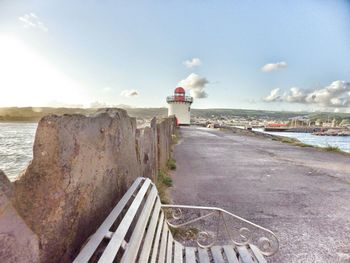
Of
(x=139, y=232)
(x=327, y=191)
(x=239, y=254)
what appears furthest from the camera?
(x=327, y=191)

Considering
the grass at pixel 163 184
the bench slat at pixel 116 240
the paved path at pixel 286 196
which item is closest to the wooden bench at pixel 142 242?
the bench slat at pixel 116 240

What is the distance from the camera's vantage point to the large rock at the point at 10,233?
1.30m

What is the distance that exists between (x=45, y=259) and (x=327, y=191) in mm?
7191

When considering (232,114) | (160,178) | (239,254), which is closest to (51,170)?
(239,254)

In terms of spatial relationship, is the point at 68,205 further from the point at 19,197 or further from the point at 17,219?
the point at 17,219

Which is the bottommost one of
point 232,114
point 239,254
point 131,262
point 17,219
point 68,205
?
point 232,114

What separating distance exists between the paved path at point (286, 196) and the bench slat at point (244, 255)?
2.31 ft

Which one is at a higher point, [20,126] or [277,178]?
[20,126]

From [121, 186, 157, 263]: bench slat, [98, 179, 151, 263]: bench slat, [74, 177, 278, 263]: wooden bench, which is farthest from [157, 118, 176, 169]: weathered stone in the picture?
[98, 179, 151, 263]: bench slat

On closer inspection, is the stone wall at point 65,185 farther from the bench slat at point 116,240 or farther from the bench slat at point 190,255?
the bench slat at point 190,255

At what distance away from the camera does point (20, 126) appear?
4199 millimetres

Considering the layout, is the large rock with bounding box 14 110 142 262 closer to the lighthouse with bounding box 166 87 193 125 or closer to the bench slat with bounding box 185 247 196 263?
the bench slat with bounding box 185 247 196 263

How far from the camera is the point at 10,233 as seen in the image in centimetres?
134

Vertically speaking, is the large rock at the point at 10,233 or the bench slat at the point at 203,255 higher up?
the large rock at the point at 10,233
